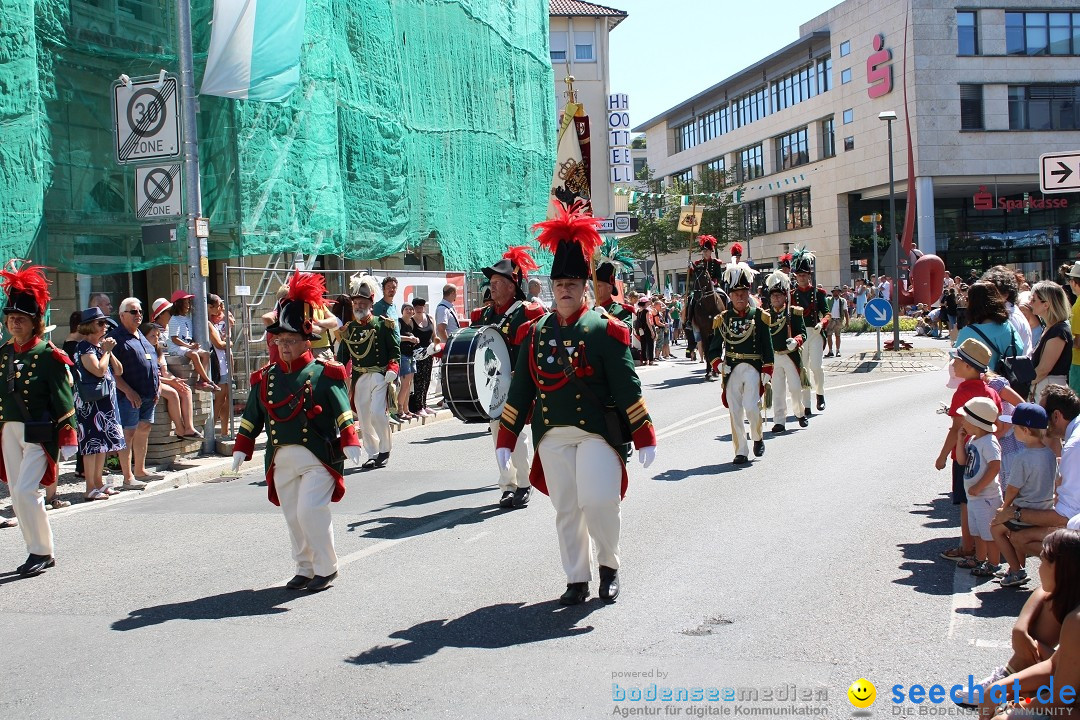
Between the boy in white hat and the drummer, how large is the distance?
4.10 m

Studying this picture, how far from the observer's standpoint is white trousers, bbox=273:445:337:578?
7250mm

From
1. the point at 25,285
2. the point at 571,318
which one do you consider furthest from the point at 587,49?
the point at 571,318

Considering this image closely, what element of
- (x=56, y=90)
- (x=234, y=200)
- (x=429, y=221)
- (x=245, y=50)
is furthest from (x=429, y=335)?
(x=429, y=221)

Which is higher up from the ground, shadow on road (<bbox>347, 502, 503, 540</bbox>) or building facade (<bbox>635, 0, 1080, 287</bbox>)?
building facade (<bbox>635, 0, 1080, 287</bbox>)

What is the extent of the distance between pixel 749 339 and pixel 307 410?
20.7ft

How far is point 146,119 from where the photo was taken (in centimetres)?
1398

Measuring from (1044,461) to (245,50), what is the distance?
1396 centimetres

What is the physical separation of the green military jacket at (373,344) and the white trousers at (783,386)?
209 inches

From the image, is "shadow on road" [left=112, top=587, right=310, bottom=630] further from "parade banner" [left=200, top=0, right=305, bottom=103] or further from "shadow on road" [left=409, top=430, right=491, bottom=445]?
"parade banner" [left=200, top=0, right=305, bottom=103]

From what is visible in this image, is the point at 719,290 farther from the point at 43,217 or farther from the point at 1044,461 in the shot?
the point at 1044,461

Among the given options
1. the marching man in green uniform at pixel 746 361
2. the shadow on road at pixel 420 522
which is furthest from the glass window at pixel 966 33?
the shadow on road at pixel 420 522

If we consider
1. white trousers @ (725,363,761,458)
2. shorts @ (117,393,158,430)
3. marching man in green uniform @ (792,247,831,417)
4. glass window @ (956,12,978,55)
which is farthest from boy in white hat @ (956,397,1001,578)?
glass window @ (956,12,978,55)

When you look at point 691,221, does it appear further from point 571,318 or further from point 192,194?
point 571,318

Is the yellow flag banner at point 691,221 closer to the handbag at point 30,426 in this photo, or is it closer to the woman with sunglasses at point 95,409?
the woman with sunglasses at point 95,409
